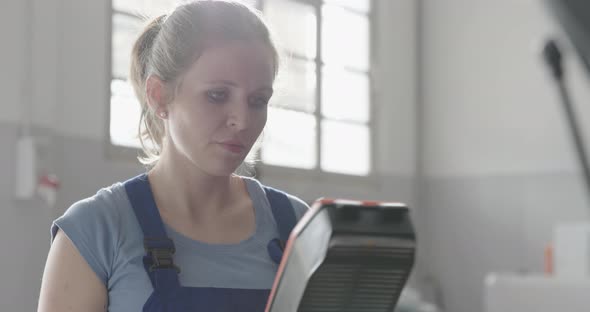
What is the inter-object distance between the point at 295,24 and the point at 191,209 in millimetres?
4382

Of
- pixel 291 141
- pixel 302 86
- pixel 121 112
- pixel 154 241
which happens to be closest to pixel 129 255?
pixel 154 241

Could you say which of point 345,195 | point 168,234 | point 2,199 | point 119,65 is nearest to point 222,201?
point 168,234

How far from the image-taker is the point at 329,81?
5.63m

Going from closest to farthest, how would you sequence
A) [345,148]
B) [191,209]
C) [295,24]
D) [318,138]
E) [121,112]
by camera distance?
1. [191,209]
2. [121,112]
3. [295,24]
4. [318,138]
5. [345,148]

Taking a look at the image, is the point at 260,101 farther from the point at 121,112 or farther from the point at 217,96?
the point at 121,112

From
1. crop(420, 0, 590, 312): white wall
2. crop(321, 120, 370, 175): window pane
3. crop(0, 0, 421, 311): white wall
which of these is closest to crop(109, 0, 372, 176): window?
crop(321, 120, 370, 175): window pane

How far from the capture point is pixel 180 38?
1.11m

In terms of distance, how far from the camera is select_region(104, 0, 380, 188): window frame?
159 inches

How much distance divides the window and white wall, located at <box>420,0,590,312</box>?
680 mm

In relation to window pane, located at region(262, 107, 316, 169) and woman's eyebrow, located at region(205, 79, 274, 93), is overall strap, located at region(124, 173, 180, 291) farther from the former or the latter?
window pane, located at region(262, 107, 316, 169)

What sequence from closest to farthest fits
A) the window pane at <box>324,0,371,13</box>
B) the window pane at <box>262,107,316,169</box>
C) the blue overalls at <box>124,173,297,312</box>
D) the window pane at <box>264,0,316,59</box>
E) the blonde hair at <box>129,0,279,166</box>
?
the blue overalls at <box>124,173,297,312</box>
the blonde hair at <box>129,0,279,166</box>
the window pane at <box>262,107,316,169</box>
the window pane at <box>264,0,316,59</box>
the window pane at <box>324,0,371,13</box>

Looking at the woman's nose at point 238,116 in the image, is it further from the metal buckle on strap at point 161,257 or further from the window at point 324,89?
the window at point 324,89

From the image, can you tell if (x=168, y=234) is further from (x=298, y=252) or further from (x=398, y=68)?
(x=398, y=68)

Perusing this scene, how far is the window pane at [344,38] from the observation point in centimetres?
565
